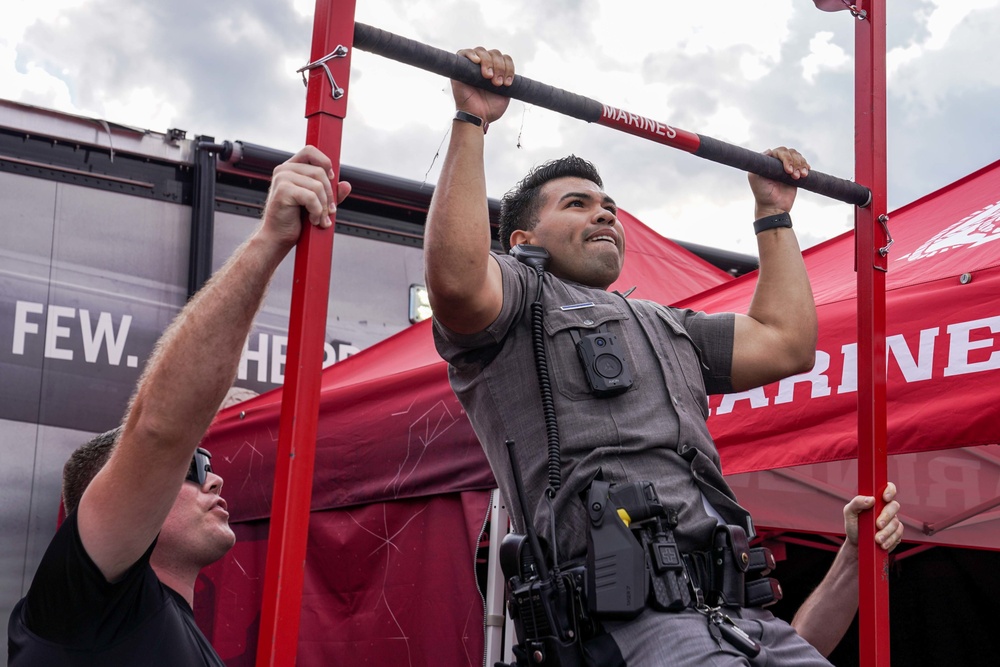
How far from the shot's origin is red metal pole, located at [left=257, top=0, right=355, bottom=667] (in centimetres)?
156

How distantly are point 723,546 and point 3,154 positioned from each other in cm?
515

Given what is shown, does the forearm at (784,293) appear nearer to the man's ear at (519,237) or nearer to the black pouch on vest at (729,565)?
the man's ear at (519,237)

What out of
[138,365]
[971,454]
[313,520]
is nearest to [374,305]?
[138,365]

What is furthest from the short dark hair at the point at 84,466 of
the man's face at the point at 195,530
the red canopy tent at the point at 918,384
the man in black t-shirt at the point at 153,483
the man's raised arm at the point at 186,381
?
the red canopy tent at the point at 918,384

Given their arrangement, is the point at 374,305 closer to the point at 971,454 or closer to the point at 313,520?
the point at 313,520

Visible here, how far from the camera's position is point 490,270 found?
2.25 m

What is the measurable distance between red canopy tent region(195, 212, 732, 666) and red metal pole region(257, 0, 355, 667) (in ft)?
7.61

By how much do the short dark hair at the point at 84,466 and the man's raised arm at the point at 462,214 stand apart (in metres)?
0.95

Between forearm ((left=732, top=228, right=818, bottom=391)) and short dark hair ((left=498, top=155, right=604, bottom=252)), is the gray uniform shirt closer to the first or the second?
forearm ((left=732, top=228, right=818, bottom=391))

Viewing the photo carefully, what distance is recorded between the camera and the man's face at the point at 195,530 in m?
2.63

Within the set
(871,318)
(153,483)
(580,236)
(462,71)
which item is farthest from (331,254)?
(871,318)

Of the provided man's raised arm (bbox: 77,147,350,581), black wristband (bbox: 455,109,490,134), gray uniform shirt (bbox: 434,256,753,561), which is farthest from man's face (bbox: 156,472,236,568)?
black wristband (bbox: 455,109,490,134)

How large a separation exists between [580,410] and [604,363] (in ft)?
0.38

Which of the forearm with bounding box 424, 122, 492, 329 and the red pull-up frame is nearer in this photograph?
the red pull-up frame
